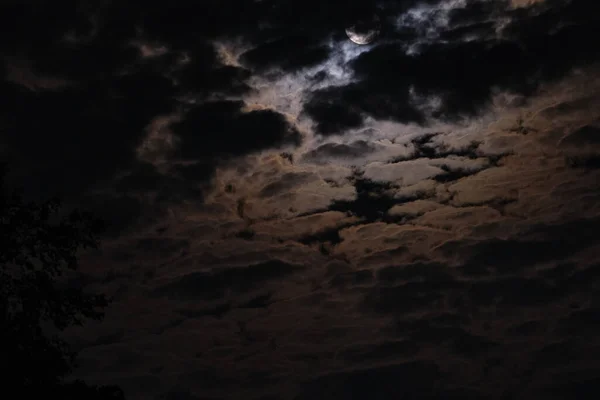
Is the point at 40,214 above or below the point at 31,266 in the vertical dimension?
above

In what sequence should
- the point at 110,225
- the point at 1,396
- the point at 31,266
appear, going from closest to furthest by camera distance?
1. the point at 1,396
2. the point at 31,266
3. the point at 110,225

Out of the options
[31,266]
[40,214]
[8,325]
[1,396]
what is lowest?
[1,396]

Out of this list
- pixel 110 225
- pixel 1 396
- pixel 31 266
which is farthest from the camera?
pixel 110 225

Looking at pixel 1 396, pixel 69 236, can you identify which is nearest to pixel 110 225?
pixel 69 236

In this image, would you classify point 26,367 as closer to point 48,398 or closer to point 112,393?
point 48,398

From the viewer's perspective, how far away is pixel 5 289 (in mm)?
17812

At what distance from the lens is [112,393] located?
19562 mm

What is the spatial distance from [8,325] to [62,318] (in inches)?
55.8

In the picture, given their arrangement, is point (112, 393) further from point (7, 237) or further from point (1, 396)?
point (7, 237)

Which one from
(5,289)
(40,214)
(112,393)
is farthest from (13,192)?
(112,393)

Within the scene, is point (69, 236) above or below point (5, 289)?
above

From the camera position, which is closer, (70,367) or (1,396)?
(1,396)

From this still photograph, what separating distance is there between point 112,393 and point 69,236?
4.22 m

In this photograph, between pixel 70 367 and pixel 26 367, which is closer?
pixel 26 367
